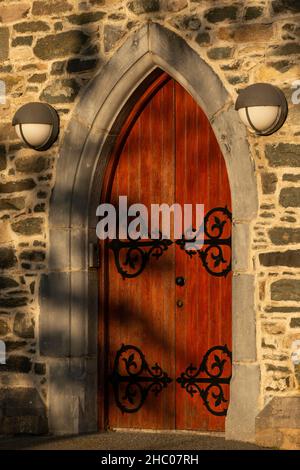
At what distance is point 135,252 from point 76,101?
1194 millimetres

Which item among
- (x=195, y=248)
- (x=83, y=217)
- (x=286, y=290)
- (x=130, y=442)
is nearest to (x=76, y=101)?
(x=83, y=217)

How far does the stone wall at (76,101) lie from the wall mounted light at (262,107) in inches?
3.1

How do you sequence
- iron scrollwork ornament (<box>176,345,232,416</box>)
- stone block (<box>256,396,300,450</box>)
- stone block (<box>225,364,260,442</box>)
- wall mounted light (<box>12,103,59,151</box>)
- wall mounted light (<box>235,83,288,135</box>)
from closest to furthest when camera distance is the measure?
stone block (<box>256,396,300,450</box>), wall mounted light (<box>235,83,288,135</box>), stone block (<box>225,364,260,442</box>), iron scrollwork ornament (<box>176,345,232,416</box>), wall mounted light (<box>12,103,59,151</box>)

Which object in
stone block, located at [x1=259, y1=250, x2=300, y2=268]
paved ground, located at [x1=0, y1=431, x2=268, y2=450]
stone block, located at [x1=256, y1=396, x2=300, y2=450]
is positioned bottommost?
paved ground, located at [x1=0, y1=431, x2=268, y2=450]

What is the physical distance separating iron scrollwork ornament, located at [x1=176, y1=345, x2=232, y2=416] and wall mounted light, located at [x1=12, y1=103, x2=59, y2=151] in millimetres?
1964

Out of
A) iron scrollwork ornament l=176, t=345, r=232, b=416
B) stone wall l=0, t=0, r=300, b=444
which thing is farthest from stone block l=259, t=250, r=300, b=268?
iron scrollwork ornament l=176, t=345, r=232, b=416

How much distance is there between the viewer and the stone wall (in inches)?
337

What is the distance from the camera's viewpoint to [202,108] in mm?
9023

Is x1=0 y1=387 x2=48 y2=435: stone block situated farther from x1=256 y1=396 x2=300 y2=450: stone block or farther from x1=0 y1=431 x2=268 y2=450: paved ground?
x1=256 y1=396 x2=300 y2=450: stone block

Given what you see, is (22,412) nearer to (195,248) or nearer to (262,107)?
(195,248)

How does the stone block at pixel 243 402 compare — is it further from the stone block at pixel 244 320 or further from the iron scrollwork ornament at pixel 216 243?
the iron scrollwork ornament at pixel 216 243

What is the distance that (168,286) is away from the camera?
30.6ft

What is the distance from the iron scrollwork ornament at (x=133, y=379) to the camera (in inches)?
368

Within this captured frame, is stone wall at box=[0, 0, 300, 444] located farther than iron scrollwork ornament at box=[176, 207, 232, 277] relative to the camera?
No
